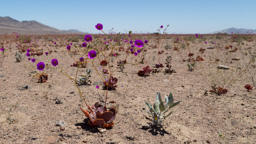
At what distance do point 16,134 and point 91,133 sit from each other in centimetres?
93

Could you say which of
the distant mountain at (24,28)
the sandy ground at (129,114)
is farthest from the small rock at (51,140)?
the distant mountain at (24,28)

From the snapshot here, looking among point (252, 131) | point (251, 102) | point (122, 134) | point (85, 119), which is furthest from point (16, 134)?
point (251, 102)

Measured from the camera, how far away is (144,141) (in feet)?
7.91

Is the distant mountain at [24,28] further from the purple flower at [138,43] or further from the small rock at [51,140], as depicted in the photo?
the small rock at [51,140]

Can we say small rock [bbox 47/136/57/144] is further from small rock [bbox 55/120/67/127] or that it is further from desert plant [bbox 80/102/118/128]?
desert plant [bbox 80/102/118/128]

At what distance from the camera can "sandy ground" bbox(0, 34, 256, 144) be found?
96.4 inches

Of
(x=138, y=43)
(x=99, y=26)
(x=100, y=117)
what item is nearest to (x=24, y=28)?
(x=99, y=26)

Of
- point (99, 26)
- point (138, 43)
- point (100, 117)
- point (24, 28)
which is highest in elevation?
point (24, 28)

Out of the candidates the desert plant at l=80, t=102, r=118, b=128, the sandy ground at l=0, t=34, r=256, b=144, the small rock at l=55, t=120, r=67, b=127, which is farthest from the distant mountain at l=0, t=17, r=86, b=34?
the desert plant at l=80, t=102, r=118, b=128

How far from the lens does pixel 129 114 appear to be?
123 inches

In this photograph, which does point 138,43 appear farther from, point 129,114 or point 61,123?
point 61,123

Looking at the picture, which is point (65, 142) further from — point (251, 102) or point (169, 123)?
point (251, 102)

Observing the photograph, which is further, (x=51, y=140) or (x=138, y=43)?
(x=138, y=43)

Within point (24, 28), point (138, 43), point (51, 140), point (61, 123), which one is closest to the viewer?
point (51, 140)
